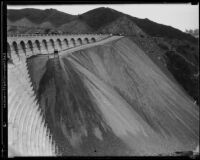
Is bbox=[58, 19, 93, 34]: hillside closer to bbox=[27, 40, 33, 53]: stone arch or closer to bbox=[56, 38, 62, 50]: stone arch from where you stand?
bbox=[56, 38, 62, 50]: stone arch

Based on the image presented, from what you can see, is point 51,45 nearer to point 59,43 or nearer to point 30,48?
point 59,43

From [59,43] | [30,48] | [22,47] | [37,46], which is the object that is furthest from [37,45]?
[59,43]

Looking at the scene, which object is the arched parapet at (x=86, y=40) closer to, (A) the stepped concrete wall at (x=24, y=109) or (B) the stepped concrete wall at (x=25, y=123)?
(A) the stepped concrete wall at (x=24, y=109)

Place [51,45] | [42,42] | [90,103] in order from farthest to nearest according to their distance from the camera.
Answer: [51,45] → [42,42] → [90,103]

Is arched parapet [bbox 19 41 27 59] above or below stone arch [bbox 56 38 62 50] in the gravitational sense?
above

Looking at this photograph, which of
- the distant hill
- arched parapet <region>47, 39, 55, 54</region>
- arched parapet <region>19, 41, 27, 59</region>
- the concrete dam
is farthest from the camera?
the distant hill

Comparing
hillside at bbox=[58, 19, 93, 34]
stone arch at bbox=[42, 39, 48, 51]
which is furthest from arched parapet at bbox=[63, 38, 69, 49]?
hillside at bbox=[58, 19, 93, 34]

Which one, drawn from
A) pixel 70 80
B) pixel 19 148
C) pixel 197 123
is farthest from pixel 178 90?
pixel 19 148
